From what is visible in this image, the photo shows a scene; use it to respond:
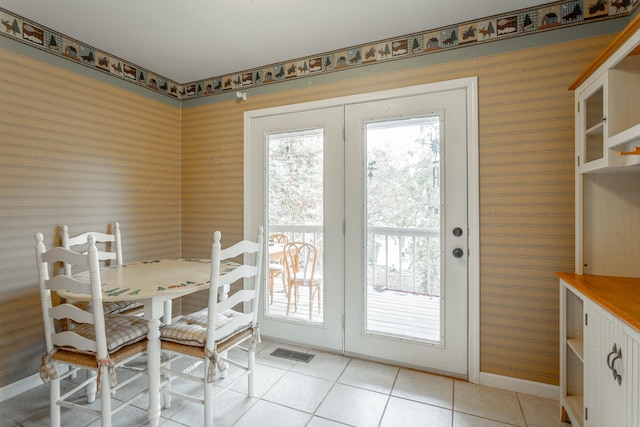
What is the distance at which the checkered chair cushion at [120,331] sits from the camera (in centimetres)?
162

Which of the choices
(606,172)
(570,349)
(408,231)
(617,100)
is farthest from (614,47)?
(570,349)

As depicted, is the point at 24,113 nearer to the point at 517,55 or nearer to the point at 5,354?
the point at 5,354

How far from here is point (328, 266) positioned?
260 centimetres

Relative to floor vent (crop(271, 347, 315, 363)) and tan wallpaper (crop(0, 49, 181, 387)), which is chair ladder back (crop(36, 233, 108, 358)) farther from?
floor vent (crop(271, 347, 315, 363))

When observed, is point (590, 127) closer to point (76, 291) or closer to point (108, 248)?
point (76, 291)

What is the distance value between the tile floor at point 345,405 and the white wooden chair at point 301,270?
24.9 inches

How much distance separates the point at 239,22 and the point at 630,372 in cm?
278

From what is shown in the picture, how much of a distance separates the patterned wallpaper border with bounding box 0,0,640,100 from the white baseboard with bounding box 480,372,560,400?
7.66 ft

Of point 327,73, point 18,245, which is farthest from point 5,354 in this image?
point 327,73

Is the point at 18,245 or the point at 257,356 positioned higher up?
the point at 18,245

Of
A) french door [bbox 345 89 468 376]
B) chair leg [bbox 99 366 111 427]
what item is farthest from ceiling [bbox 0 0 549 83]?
chair leg [bbox 99 366 111 427]

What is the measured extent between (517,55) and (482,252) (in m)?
1.36

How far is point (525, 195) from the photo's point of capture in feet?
6.74

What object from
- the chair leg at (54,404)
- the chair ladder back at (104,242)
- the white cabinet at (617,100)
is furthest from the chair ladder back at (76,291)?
the white cabinet at (617,100)
